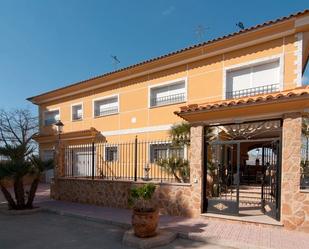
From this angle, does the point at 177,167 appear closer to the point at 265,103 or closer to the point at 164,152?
the point at 164,152

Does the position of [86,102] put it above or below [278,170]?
above

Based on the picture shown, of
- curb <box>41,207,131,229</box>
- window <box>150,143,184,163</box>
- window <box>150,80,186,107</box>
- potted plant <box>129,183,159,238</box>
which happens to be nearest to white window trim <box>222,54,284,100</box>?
window <box>150,80,186,107</box>

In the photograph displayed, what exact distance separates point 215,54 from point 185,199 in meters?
7.14

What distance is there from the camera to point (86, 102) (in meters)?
18.5

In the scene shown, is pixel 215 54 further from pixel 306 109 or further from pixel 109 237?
pixel 109 237

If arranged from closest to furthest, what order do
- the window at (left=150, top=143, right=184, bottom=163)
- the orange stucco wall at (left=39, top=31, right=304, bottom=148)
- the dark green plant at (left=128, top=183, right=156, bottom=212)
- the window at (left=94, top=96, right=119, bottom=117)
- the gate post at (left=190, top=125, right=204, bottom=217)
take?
the dark green plant at (left=128, top=183, right=156, bottom=212) → the gate post at (left=190, top=125, right=204, bottom=217) → the orange stucco wall at (left=39, top=31, right=304, bottom=148) → the window at (left=150, top=143, right=184, bottom=163) → the window at (left=94, top=96, right=119, bottom=117)

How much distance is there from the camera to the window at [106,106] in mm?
17109

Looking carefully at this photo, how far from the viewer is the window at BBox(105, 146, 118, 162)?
1621cm

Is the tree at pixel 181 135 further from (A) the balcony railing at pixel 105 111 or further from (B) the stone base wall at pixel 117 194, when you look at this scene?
(A) the balcony railing at pixel 105 111

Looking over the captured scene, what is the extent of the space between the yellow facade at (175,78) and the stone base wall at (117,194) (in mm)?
4501

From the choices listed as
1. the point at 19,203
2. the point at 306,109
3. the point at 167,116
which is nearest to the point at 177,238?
the point at 306,109

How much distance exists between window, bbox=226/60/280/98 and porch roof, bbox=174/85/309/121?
428cm

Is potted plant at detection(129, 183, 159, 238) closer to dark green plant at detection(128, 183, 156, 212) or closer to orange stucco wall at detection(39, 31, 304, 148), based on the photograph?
dark green plant at detection(128, 183, 156, 212)

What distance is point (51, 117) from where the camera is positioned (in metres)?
21.6
